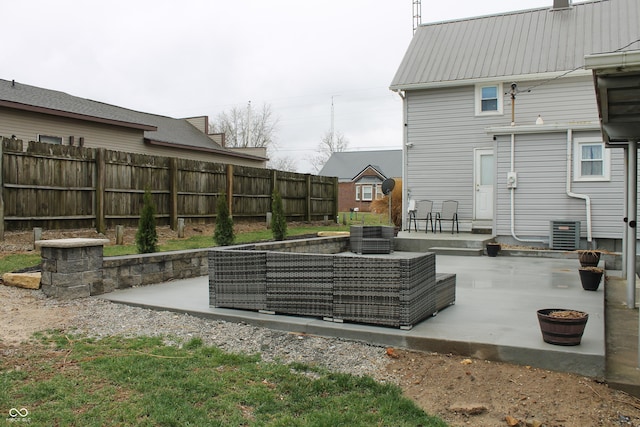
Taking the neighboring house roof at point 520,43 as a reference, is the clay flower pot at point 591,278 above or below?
below

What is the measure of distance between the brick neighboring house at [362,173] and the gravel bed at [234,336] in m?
28.7

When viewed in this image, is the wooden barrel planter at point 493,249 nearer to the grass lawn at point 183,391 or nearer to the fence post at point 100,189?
the grass lawn at point 183,391

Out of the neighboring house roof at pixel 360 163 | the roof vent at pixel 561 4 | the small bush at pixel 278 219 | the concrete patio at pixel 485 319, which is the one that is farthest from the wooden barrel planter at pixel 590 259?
the neighboring house roof at pixel 360 163

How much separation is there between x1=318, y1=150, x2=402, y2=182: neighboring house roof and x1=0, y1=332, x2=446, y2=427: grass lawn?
108ft

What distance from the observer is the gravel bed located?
3641mm

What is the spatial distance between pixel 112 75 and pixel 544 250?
2307 cm

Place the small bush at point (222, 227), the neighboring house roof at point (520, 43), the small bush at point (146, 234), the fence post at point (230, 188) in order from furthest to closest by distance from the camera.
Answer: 1. the fence post at point (230, 188)
2. the neighboring house roof at point (520, 43)
3. the small bush at point (222, 227)
4. the small bush at point (146, 234)

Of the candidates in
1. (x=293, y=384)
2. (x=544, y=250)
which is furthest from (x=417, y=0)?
(x=293, y=384)

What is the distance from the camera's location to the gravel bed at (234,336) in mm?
3641

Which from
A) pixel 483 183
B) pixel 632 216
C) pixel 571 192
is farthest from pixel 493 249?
pixel 632 216

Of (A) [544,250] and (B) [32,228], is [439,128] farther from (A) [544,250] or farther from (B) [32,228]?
(B) [32,228]

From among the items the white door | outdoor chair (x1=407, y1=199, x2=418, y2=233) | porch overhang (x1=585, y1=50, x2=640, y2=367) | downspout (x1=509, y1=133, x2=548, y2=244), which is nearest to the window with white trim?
downspout (x1=509, y1=133, x2=548, y2=244)

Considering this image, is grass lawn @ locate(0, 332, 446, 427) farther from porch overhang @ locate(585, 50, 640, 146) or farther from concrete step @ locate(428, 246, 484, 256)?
concrete step @ locate(428, 246, 484, 256)

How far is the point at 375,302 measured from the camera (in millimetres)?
4129
